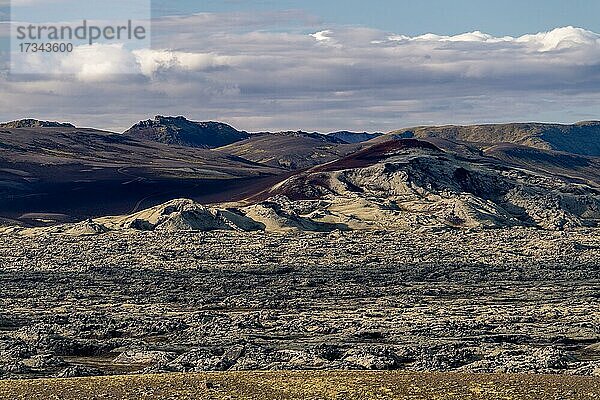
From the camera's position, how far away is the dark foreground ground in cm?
2384

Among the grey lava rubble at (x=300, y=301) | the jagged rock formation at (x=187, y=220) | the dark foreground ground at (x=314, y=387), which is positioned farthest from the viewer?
the jagged rock formation at (x=187, y=220)

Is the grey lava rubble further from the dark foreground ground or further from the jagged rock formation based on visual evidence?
the dark foreground ground

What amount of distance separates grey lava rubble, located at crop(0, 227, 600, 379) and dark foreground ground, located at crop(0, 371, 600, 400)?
5.16 meters

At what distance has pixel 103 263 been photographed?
7625 cm

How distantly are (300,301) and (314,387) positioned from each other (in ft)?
107

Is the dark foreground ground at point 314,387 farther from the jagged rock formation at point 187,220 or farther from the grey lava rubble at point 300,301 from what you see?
the jagged rock formation at point 187,220

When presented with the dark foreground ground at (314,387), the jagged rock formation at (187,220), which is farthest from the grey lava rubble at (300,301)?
the dark foreground ground at (314,387)

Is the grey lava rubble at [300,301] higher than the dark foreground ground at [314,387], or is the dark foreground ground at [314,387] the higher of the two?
the dark foreground ground at [314,387]

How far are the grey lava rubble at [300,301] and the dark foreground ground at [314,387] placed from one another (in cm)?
516

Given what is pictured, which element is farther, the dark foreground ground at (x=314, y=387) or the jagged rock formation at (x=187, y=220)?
the jagged rock formation at (x=187, y=220)

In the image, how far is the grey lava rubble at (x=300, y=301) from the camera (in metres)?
35.2

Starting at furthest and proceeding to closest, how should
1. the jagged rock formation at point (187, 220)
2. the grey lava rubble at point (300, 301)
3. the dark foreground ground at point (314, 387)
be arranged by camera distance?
the jagged rock formation at point (187, 220) < the grey lava rubble at point (300, 301) < the dark foreground ground at point (314, 387)

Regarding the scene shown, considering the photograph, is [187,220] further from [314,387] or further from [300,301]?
[314,387]

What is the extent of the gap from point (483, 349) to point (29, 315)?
26392 mm
